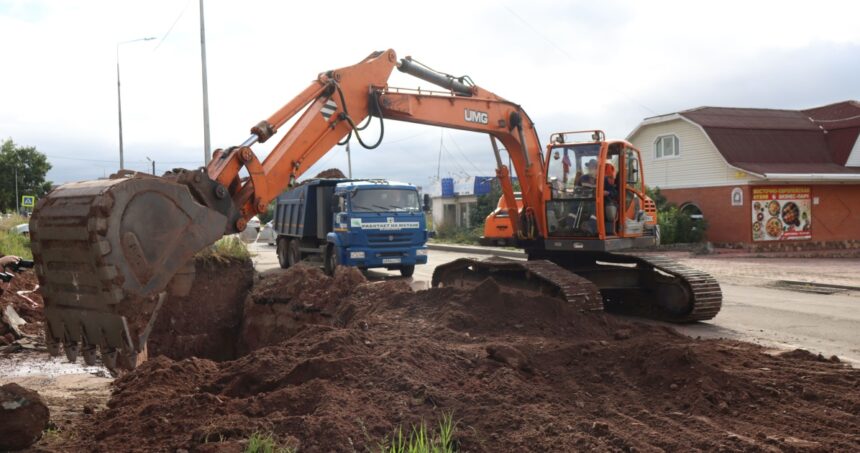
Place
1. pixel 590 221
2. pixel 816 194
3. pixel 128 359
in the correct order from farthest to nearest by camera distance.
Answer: pixel 816 194 < pixel 590 221 < pixel 128 359

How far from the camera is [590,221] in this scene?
11.3m

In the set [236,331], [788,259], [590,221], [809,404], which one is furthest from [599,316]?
[788,259]

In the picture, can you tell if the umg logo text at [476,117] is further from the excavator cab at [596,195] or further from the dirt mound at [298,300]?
the dirt mound at [298,300]

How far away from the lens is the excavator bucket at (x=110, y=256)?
16.3ft

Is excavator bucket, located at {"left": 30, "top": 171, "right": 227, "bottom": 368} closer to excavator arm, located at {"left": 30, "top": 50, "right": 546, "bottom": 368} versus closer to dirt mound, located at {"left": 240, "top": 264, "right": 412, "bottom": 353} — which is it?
excavator arm, located at {"left": 30, "top": 50, "right": 546, "bottom": 368}

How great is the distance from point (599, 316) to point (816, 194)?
22660mm

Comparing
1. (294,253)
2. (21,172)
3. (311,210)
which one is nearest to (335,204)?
(311,210)

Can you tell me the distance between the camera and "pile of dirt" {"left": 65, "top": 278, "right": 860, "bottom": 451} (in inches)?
A: 177

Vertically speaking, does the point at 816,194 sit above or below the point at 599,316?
above

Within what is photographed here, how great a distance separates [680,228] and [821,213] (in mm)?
5428

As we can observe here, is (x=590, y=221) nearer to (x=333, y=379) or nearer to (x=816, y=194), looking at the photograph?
(x=333, y=379)

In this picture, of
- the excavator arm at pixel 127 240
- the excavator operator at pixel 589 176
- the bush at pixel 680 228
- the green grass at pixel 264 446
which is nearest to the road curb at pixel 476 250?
the bush at pixel 680 228

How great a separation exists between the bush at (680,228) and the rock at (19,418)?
2486 centimetres

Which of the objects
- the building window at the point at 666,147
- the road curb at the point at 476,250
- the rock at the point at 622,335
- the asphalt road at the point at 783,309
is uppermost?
the building window at the point at 666,147
